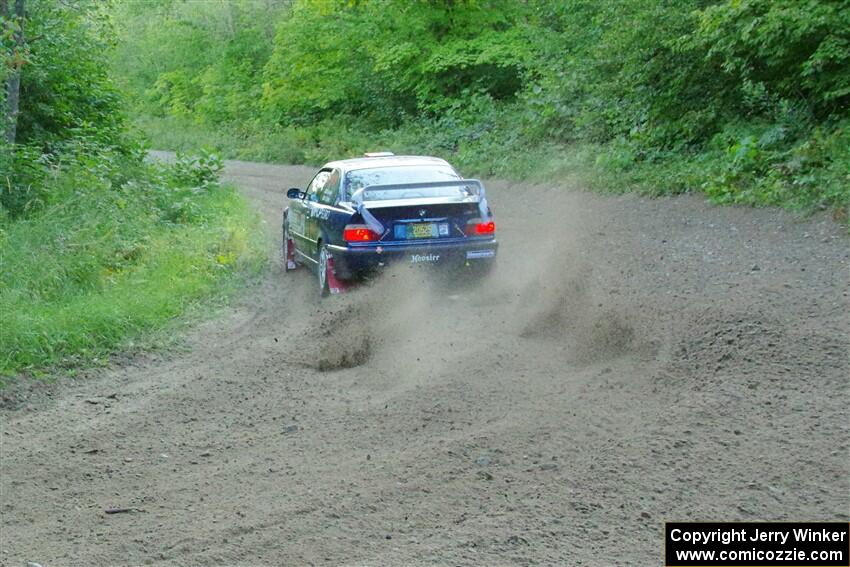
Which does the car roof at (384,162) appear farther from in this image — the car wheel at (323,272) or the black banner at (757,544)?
the black banner at (757,544)

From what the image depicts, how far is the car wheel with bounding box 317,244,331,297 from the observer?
11604 millimetres

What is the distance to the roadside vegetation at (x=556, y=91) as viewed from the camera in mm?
15617

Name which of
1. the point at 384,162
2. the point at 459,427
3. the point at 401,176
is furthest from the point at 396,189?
the point at 459,427

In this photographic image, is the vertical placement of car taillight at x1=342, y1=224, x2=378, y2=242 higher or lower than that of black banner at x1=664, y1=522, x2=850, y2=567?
higher

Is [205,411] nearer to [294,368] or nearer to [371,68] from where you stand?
[294,368]

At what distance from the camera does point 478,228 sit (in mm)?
11180

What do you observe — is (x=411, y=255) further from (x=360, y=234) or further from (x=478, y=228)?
(x=478, y=228)

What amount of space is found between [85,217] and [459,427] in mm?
8897

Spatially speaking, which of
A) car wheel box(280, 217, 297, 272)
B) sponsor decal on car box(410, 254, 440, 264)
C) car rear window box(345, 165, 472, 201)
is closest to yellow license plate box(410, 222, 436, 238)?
sponsor decal on car box(410, 254, 440, 264)

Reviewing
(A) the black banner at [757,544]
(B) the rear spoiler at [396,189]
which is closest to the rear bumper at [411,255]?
(B) the rear spoiler at [396,189]

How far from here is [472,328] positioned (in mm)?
9555

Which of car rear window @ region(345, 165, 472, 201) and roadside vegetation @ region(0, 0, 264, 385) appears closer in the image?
roadside vegetation @ region(0, 0, 264, 385)

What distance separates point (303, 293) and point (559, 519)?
7.88 metres

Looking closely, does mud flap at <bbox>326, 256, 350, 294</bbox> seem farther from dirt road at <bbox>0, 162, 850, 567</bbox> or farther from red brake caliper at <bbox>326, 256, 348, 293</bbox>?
dirt road at <bbox>0, 162, 850, 567</bbox>
